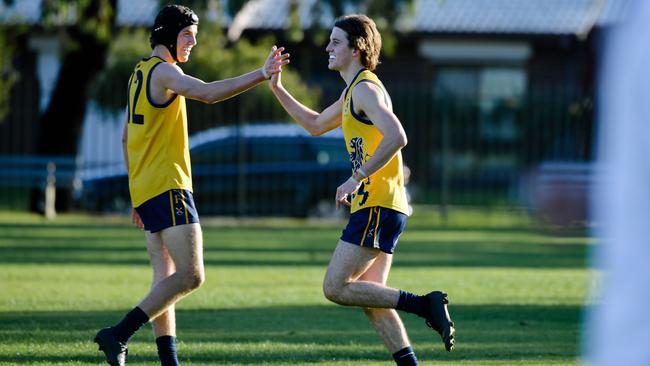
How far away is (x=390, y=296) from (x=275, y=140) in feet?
52.4

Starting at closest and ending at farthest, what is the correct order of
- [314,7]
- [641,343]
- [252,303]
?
[641,343] → [252,303] → [314,7]

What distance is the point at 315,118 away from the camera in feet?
22.1

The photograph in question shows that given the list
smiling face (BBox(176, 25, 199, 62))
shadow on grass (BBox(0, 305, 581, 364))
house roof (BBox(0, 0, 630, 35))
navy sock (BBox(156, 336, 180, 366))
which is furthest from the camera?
house roof (BBox(0, 0, 630, 35))

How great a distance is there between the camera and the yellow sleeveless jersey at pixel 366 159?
601 cm

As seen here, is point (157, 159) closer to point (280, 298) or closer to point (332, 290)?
point (332, 290)

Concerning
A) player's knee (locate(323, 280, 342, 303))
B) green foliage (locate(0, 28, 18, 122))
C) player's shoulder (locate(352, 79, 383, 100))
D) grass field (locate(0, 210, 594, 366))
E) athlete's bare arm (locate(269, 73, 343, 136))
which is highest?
green foliage (locate(0, 28, 18, 122))

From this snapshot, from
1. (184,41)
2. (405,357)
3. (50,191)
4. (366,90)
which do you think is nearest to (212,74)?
(50,191)

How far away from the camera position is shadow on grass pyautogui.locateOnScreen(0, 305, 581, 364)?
24.3 feet

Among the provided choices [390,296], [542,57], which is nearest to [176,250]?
[390,296]

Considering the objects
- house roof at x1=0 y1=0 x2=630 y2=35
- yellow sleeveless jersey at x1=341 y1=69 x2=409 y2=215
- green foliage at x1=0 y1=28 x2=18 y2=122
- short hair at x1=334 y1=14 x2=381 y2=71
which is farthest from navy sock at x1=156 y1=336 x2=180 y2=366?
house roof at x1=0 y1=0 x2=630 y2=35

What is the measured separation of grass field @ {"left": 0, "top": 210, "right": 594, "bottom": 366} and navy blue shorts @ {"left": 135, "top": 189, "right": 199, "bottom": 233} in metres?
1.19

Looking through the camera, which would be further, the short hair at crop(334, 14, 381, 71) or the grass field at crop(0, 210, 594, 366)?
the grass field at crop(0, 210, 594, 366)

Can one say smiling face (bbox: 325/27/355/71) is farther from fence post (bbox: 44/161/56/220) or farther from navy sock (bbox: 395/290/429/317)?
fence post (bbox: 44/161/56/220)

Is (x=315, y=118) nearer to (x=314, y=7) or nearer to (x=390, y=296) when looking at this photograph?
(x=390, y=296)
